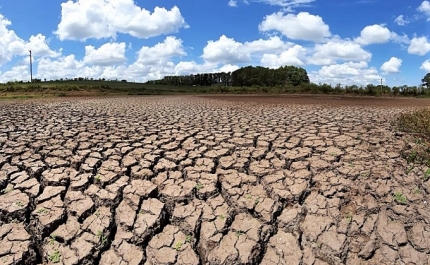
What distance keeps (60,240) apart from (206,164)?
80.4 inches

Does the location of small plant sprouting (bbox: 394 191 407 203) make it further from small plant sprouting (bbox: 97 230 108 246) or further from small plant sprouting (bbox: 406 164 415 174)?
small plant sprouting (bbox: 97 230 108 246)

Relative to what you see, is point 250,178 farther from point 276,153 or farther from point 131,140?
point 131,140

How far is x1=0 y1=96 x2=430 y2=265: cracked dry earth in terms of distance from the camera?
291 cm

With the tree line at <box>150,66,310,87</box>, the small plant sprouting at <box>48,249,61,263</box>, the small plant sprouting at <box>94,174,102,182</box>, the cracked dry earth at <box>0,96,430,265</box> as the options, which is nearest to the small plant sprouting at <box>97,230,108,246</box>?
the cracked dry earth at <box>0,96,430,265</box>

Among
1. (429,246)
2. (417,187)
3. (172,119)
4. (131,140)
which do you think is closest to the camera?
(429,246)

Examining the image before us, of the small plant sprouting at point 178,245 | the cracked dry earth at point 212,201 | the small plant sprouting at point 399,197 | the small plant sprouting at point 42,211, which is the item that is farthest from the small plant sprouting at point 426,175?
the small plant sprouting at point 42,211

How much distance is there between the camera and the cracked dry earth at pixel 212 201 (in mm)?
2914

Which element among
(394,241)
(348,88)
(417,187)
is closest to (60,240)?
(394,241)

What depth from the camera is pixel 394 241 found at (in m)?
3.03

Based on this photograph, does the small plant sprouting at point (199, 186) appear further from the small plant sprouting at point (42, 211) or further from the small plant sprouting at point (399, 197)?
the small plant sprouting at point (399, 197)

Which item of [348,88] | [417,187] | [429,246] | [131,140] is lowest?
[429,246]

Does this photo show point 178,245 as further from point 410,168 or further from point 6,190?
point 410,168

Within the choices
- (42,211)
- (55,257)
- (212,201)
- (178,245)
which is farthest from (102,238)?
(212,201)

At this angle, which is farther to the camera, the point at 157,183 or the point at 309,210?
the point at 157,183
